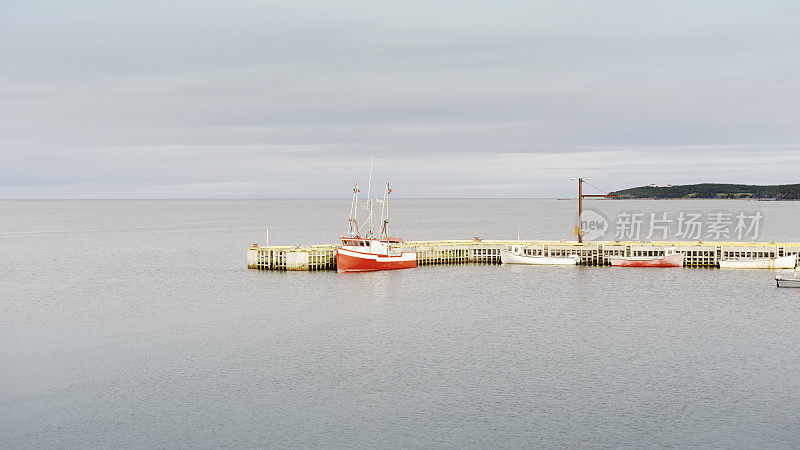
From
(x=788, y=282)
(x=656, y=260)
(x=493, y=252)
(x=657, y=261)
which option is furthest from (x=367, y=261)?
(x=788, y=282)

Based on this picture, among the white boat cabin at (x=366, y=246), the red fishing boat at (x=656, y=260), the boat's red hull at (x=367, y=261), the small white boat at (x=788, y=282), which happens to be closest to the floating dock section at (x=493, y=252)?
the red fishing boat at (x=656, y=260)

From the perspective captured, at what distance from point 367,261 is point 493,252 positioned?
83.8 feet

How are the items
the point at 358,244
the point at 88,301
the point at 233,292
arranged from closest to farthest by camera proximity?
the point at 88,301 → the point at 233,292 → the point at 358,244

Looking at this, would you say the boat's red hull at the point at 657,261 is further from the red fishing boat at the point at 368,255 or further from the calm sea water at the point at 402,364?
the red fishing boat at the point at 368,255

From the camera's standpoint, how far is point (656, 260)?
10319 cm

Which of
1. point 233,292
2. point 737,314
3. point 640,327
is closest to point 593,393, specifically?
point 640,327

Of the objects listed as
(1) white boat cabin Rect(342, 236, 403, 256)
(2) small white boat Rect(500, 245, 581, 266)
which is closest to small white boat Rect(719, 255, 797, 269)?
(2) small white boat Rect(500, 245, 581, 266)

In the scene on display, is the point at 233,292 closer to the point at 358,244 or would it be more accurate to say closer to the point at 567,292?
the point at 358,244

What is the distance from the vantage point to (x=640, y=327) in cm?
Result: 6012

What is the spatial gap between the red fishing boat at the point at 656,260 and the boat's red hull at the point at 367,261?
32698mm

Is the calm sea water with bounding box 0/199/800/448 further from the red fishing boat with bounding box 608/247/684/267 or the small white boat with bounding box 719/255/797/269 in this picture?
the red fishing boat with bounding box 608/247/684/267

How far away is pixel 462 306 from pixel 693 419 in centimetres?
3558

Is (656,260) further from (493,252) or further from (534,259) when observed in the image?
(493,252)

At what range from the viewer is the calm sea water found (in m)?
35.7
